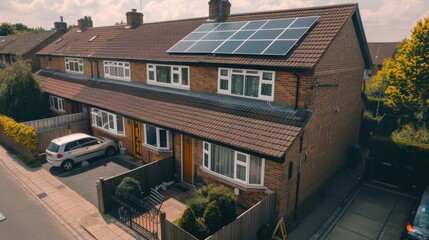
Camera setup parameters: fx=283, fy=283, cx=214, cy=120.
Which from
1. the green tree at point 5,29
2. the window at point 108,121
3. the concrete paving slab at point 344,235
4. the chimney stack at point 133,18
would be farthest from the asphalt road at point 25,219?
the green tree at point 5,29

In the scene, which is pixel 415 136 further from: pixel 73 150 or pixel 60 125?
pixel 60 125

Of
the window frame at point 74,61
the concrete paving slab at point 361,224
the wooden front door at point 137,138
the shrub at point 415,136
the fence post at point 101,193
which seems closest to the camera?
the concrete paving slab at point 361,224

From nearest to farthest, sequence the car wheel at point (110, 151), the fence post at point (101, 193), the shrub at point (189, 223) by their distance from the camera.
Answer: the shrub at point (189, 223), the fence post at point (101, 193), the car wheel at point (110, 151)

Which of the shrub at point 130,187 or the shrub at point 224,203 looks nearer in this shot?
the shrub at point 224,203

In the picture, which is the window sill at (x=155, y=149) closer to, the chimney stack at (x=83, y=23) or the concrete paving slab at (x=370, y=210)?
the concrete paving slab at (x=370, y=210)

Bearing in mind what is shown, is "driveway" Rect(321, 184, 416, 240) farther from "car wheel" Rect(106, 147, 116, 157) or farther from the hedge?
the hedge
